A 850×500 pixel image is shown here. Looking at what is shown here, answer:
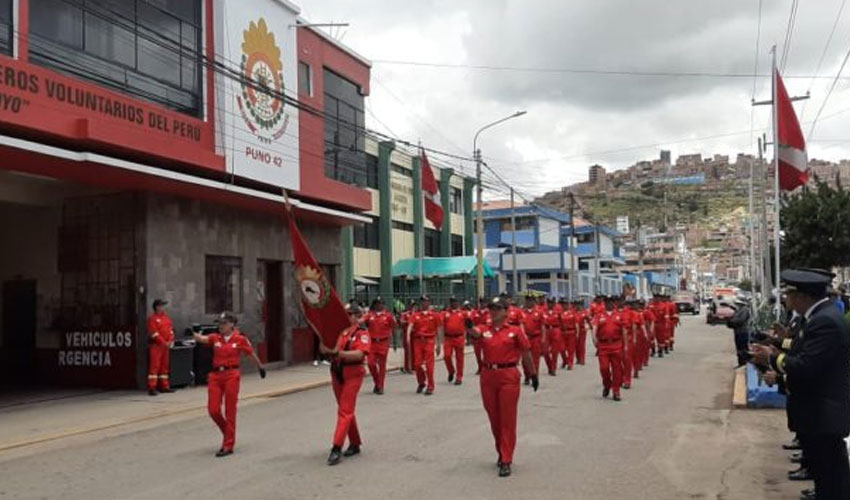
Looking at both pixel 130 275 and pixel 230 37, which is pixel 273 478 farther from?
pixel 230 37

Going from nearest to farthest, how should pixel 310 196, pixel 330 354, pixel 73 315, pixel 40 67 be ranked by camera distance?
pixel 330 354 < pixel 40 67 < pixel 73 315 < pixel 310 196

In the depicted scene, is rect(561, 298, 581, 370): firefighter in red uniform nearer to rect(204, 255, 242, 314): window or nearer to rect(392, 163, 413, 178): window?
rect(204, 255, 242, 314): window

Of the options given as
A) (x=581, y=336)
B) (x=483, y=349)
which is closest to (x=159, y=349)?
(x=483, y=349)

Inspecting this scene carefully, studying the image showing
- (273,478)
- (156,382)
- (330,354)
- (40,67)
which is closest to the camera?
(273,478)

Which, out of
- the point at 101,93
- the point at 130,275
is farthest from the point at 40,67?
the point at 130,275

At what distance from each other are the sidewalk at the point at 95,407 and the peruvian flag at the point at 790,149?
9.97m

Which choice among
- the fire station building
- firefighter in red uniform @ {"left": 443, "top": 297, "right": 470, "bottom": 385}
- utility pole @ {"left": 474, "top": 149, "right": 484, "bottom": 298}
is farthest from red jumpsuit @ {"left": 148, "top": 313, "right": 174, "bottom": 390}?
utility pole @ {"left": 474, "top": 149, "right": 484, "bottom": 298}

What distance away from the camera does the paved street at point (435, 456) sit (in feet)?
24.2

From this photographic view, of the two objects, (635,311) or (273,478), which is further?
(635,311)

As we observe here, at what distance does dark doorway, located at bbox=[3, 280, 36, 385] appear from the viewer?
1811 cm

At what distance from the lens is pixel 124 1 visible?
624 inches

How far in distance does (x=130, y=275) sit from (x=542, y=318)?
9046 millimetres

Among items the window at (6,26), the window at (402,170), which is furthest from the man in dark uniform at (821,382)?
the window at (402,170)

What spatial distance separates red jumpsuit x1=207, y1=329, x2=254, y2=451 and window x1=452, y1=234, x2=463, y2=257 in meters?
38.4
